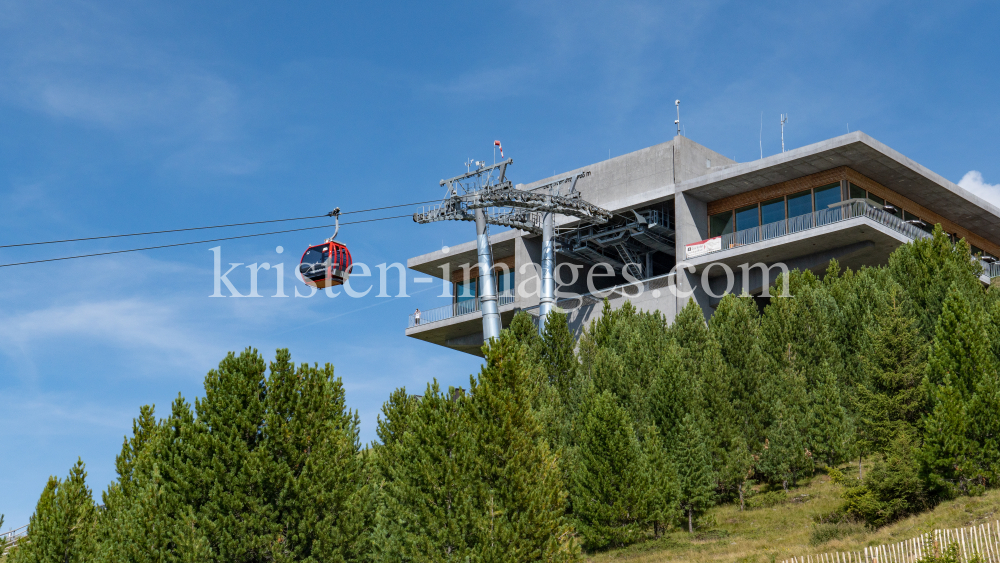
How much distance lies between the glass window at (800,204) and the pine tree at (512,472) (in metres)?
28.7

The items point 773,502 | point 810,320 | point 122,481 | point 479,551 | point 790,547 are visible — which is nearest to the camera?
point 479,551

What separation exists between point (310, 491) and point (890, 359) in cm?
2181

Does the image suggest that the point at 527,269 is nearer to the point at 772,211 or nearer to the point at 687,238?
the point at 687,238

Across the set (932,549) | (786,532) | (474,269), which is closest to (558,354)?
(786,532)

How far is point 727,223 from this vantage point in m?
54.9

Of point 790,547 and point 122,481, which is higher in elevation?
point 122,481

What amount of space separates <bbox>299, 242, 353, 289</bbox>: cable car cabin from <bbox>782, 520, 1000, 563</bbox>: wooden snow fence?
1642cm

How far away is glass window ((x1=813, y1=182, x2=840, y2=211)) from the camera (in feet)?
165

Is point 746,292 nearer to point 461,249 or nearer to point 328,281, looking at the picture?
point 461,249

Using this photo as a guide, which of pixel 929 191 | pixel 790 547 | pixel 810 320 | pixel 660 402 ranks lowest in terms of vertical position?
pixel 790 547

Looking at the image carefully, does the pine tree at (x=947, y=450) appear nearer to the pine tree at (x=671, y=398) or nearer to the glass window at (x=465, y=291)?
the pine tree at (x=671, y=398)

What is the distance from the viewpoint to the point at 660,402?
37.1m

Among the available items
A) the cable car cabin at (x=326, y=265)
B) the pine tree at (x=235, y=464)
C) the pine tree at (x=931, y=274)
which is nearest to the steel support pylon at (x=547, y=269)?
the pine tree at (x=931, y=274)

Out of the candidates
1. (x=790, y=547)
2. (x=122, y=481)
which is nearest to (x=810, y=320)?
(x=790, y=547)
